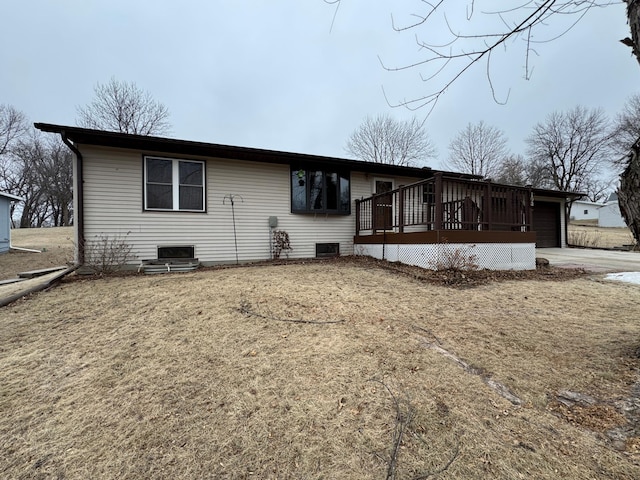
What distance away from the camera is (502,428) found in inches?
63.7

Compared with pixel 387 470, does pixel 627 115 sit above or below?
above

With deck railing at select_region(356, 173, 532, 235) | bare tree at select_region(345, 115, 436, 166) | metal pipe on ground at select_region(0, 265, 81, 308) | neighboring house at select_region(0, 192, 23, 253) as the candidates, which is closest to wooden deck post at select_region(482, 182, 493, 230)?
deck railing at select_region(356, 173, 532, 235)

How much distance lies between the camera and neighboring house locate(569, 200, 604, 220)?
42031 mm

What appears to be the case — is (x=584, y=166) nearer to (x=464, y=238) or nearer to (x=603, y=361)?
(x=464, y=238)

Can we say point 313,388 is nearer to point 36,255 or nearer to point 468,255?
point 468,255

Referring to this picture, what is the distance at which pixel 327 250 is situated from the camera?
30.0 ft

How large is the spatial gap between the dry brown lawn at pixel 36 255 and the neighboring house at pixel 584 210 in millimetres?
58967

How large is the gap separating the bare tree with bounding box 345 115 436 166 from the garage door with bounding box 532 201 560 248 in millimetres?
11013

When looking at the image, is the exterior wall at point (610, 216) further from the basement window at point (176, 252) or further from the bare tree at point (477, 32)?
the basement window at point (176, 252)

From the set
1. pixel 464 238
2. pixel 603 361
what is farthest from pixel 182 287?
pixel 464 238

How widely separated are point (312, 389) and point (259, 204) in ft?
22.4

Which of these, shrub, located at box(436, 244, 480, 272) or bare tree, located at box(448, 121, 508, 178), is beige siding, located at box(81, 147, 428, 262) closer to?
shrub, located at box(436, 244, 480, 272)

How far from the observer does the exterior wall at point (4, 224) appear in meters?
12.5

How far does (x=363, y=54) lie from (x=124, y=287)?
519 cm
